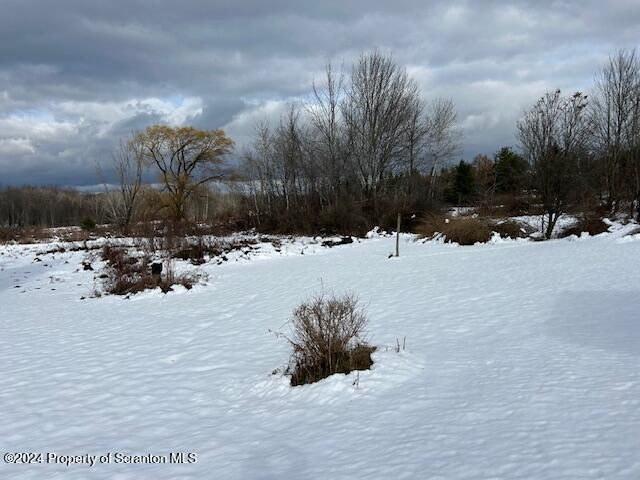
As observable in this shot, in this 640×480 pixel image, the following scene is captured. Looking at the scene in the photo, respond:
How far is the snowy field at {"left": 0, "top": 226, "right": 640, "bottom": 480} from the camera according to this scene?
3340mm

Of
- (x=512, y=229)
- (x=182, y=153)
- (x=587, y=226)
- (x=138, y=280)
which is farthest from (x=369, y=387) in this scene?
(x=182, y=153)

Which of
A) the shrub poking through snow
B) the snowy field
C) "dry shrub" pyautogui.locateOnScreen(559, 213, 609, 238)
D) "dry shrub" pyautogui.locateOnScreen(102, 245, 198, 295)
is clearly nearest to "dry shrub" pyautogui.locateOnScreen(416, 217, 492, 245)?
"dry shrub" pyautogui.locateOnScreen(559, 213, 609, 238)

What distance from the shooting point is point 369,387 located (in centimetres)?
482

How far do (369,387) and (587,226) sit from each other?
16481 millimetres

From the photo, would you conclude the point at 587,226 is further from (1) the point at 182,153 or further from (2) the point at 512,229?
(1) the point at 182,153

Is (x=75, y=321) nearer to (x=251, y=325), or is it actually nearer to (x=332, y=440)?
(x=251, y=325)

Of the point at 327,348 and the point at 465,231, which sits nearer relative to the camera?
the point at 327,348

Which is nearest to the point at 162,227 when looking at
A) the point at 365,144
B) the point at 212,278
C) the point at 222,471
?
the point at 212,278

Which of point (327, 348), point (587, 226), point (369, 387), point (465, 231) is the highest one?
point (587, 226)

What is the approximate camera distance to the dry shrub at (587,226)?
17.1 metres

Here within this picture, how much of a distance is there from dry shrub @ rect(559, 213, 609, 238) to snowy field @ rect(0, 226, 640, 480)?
23.2 feet

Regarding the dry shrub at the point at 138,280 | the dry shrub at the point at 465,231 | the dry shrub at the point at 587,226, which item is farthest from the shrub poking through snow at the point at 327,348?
the dry shrub at the point at 587,226

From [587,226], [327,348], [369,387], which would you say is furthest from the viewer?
[587,226]

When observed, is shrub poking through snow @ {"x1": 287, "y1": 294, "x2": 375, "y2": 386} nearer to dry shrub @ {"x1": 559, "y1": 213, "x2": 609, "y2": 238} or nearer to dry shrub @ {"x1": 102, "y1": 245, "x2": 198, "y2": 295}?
dry shrub @ {"x1": 102, "y1": 245, "x2": 198, "y2": 295}
